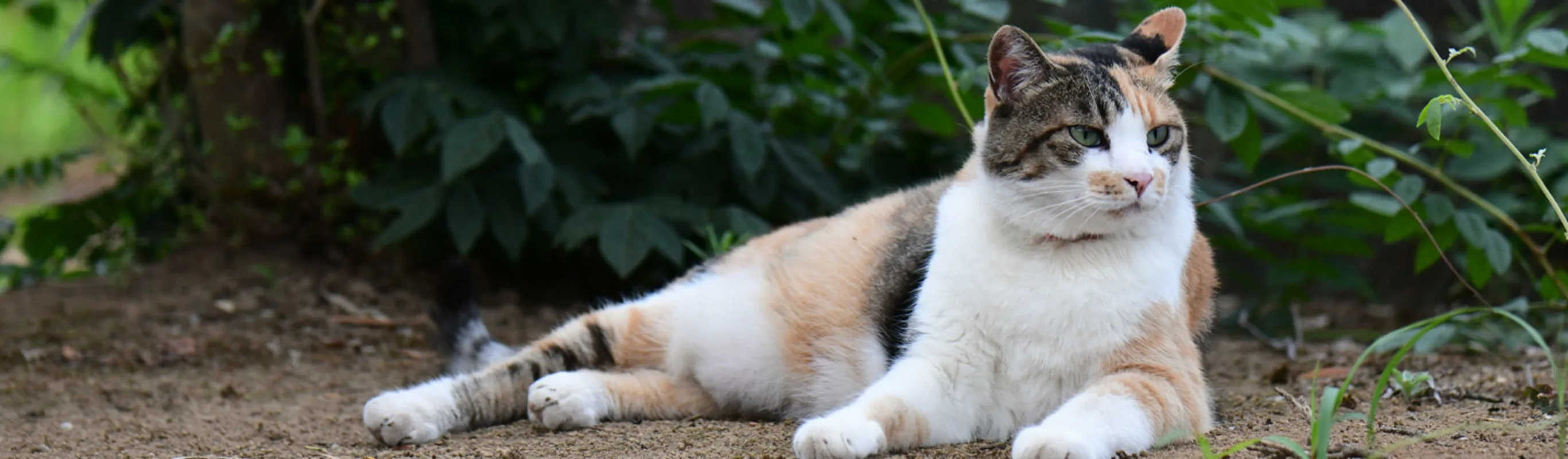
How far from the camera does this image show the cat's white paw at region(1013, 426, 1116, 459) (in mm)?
2156

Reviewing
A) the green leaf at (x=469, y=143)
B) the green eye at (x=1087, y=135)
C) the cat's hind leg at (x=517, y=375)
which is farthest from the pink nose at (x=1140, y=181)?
the green leaf at (x=469, y=143)

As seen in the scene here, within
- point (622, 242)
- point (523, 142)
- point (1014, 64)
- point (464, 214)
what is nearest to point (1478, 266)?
point (1014, 64)

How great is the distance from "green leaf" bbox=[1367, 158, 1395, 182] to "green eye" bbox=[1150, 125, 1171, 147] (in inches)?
48.0

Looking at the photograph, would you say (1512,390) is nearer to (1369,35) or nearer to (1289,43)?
(1289,43)

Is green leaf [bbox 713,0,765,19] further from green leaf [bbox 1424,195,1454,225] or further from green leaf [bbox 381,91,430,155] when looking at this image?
green leaf [bbox 1424,195,1454,225]

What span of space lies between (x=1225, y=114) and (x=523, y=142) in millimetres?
2187

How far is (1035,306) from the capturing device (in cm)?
247

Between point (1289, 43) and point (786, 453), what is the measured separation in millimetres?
2314

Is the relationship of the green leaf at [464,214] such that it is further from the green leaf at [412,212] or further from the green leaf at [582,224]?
the green leaf at [582,224]

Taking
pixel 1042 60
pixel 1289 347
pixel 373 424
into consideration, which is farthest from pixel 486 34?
pixel 1289 347

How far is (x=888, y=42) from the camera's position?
14.9 feet

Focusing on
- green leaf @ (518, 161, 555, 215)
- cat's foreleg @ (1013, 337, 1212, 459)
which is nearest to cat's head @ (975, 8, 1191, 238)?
cat's foreleg @ (1013, 337, 1212, 459)

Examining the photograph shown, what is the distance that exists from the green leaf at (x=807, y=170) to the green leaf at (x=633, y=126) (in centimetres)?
49

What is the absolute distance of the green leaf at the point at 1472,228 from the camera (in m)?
3.51
